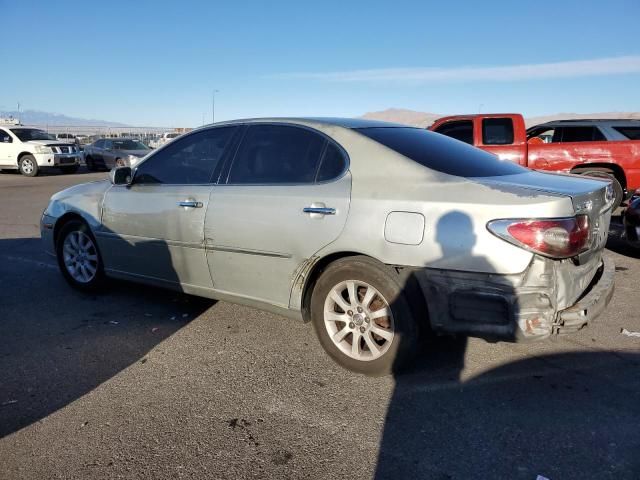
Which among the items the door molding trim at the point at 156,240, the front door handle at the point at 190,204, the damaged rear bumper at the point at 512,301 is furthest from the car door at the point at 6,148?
the damaged rear bumper at the point at 512,301

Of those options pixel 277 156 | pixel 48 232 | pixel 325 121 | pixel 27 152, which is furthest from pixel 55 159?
pixel 325 121

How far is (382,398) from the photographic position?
3.14m

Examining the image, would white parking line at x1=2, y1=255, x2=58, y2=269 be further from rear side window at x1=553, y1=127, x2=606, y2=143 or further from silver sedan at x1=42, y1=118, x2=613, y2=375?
rear side window at x1=553, y1=127, x2=606, y2=143

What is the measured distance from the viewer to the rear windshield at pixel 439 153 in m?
3.41

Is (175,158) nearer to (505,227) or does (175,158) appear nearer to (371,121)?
(371,121)

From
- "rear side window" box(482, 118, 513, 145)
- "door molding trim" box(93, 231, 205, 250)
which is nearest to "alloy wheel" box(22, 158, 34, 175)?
"rear side window" box(482, 118, 513, 145)

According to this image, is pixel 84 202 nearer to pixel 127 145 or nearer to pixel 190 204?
pixel 190 204

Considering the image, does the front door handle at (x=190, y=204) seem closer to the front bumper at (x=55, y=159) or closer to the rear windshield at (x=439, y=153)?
the rear windshield at (x=439, y=153)

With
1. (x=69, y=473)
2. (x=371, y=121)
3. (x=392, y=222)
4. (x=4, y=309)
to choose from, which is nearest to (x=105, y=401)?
(x=69, y=473)

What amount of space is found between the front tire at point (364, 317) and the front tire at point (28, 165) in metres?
20.1

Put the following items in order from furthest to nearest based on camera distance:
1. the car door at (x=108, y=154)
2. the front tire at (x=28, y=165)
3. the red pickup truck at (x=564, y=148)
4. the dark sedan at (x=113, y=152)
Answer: the car door at (x=108, y=154), the dark sedan at (x=113, y=152), the front tire at (x=28, y=165), the red pickup truck at (x=564, y=148)

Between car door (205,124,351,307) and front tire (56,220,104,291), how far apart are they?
169 centimetres

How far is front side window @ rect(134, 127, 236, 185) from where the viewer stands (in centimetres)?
420

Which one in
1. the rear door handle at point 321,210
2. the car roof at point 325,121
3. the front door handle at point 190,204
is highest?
the car roof at point 325,121
